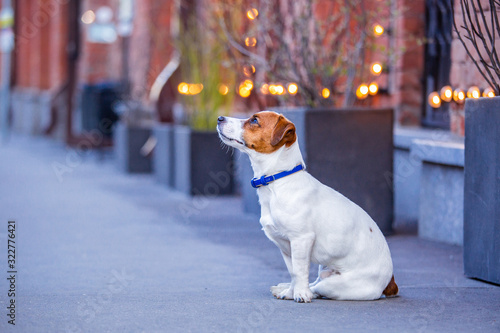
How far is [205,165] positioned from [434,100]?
123 inches

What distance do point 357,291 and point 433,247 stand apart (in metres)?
2.61

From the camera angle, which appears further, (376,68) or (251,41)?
(251,41)

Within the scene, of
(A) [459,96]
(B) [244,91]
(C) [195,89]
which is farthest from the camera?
(C) [195,89]

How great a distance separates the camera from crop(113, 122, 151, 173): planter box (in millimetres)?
15016

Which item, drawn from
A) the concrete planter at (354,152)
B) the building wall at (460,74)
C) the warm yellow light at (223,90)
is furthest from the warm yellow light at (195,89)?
the building wall at (460,74)

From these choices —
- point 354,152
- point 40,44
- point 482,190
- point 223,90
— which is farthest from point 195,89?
point 40,44

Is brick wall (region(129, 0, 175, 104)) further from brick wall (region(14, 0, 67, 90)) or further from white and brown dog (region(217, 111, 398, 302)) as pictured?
white and brown dog (region(217, 111, 398, 302))

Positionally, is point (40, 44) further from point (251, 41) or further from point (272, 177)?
point (272, 177)

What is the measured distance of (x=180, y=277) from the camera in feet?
21.8

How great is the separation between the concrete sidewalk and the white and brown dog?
14 cm

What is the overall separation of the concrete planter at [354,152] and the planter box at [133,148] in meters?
6.87

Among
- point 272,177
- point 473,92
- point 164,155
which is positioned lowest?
point 164,155

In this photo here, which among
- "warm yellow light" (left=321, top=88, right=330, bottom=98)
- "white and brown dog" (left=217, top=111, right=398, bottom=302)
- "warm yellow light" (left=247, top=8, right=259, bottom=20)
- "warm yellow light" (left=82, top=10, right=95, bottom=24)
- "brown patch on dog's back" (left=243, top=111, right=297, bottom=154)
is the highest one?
"warm yellow light" (left=82, top=10, right=95, bottom=24)

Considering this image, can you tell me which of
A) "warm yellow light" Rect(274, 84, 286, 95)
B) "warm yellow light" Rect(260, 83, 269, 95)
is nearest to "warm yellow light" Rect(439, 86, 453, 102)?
"warm yellow light" Rect(274, 84, 286, 95)
